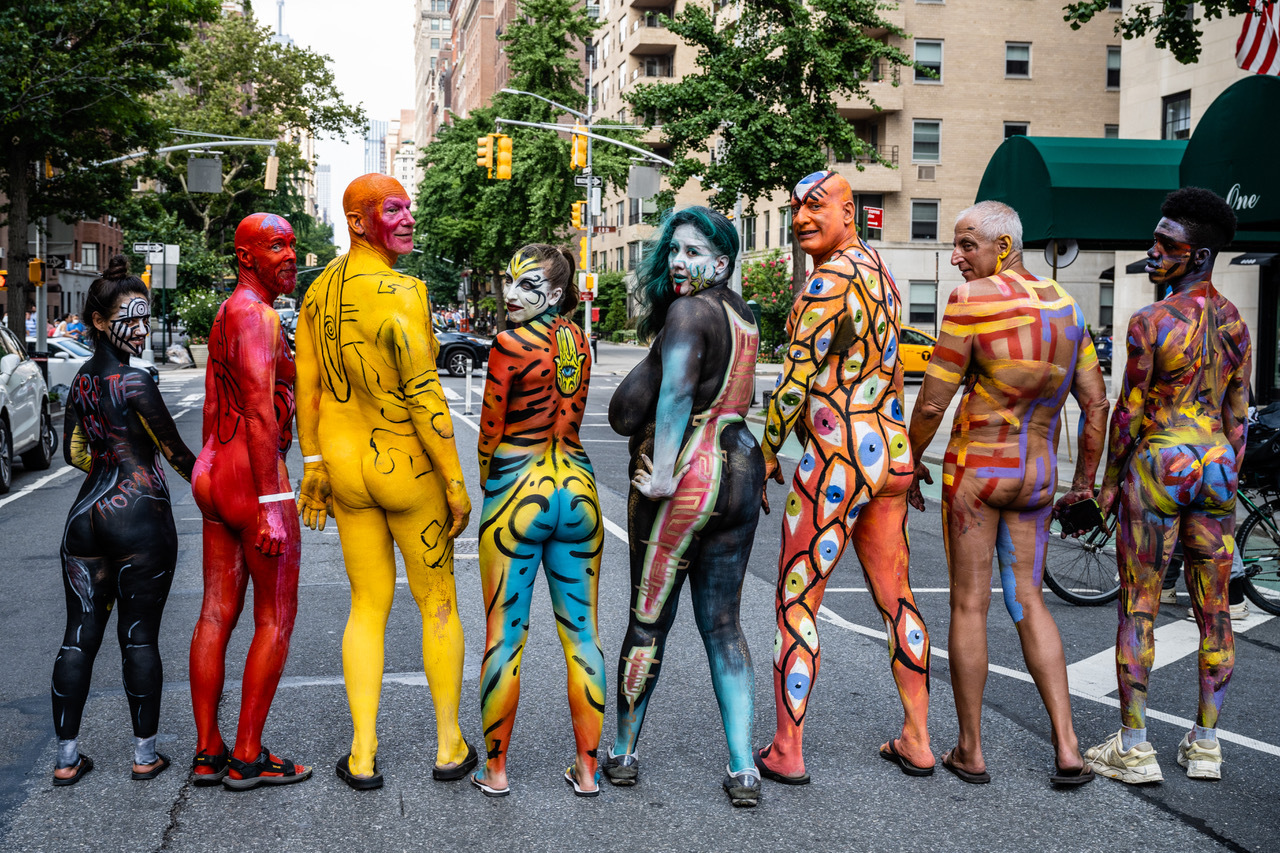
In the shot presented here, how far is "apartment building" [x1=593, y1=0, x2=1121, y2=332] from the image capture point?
1750 inches

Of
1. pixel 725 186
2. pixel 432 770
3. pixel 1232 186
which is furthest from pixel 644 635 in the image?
pixel 725 186

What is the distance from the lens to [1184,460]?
177 inches

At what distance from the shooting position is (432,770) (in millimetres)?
4410

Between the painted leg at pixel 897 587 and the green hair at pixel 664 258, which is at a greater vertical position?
the green hair at pixel 664 258

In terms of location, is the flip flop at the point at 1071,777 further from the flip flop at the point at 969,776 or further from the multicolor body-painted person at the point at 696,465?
the multicolor body-painted person at the point at 696,465

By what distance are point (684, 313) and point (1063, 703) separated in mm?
2079

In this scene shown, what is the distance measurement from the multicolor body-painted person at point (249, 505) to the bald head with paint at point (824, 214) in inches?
74.4

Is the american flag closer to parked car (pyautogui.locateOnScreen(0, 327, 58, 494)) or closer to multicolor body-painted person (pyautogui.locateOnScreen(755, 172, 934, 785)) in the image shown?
multicolor body-painted person (pyautogui.locateOnScreen(755, 172, 934, 785))

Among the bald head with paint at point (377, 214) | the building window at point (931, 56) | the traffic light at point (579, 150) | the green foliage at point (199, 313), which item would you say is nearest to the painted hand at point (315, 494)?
the bald head with paint at point (377, 214)

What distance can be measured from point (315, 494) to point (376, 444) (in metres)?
0.29

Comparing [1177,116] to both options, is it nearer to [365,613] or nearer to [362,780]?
[365,613]

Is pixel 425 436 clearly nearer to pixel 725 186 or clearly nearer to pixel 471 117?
pixel 725 186

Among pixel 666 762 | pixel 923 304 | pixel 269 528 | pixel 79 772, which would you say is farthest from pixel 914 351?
pixel 79 772

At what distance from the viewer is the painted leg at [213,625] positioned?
4.23 m
